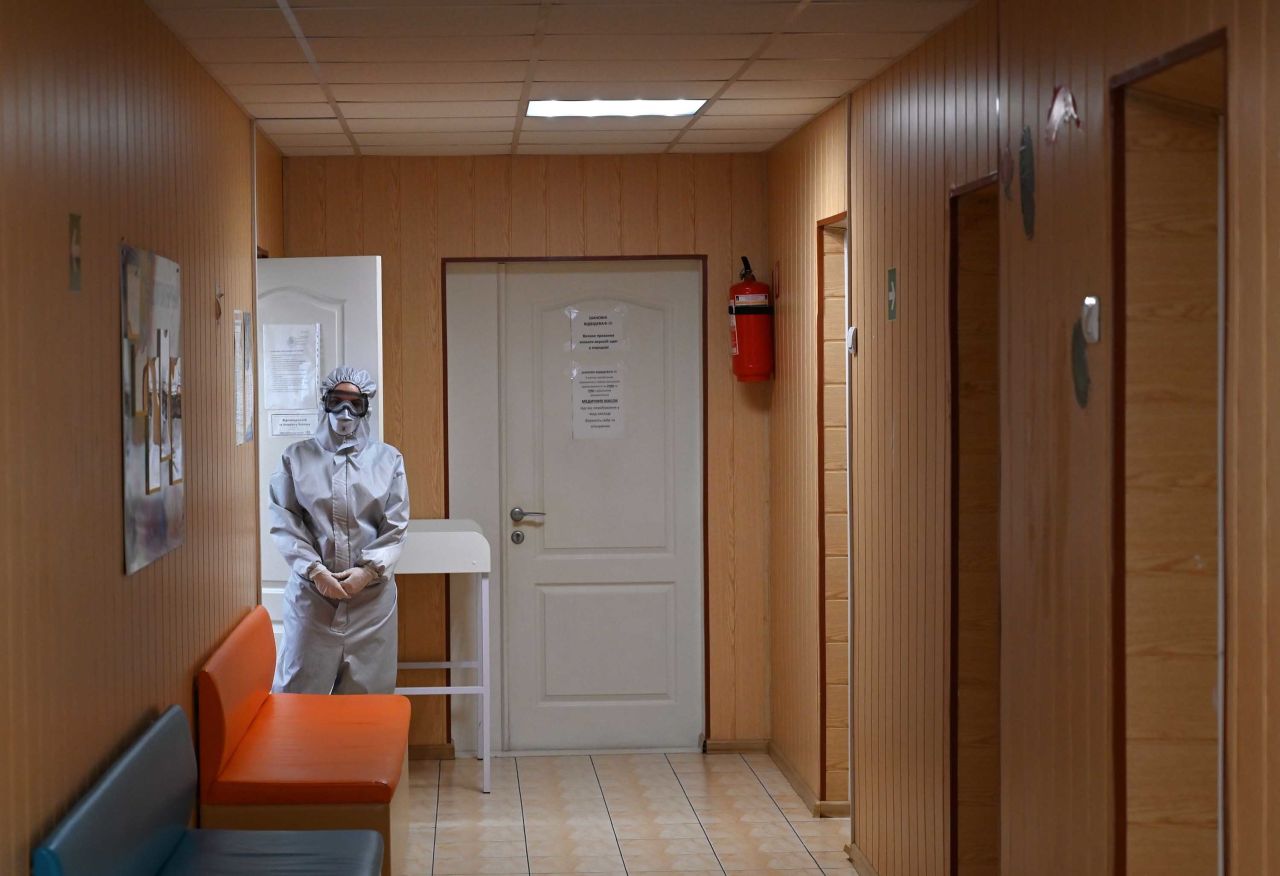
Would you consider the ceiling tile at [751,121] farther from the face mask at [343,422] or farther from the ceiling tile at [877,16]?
the face mask at [343,422]

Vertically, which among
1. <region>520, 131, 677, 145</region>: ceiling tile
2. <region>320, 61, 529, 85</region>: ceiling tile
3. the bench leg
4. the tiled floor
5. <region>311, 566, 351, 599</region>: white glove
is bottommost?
the tiled floor

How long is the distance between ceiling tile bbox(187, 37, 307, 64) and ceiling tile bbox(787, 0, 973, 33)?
1417mm

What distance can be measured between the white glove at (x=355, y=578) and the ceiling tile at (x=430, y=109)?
5.49 ft

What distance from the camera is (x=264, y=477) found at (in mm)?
5637

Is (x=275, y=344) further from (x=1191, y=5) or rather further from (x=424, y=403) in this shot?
(x=1191, y=5)

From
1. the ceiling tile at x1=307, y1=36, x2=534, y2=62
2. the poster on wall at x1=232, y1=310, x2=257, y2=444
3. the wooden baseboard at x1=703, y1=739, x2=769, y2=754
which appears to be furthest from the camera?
the wooden baseboard at x1=703, y1=739, x2=769, y2=754

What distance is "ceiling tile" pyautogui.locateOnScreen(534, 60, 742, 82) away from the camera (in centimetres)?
433

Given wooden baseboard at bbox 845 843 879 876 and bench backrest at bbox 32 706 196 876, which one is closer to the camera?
bench backrest at bbox 32 706 196 876

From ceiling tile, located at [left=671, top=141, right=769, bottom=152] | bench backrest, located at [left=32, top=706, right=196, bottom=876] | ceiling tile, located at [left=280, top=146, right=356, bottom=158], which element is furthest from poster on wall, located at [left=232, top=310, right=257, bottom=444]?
ceiling tile, located at [left=671, top=141, right=769, bottom=152]

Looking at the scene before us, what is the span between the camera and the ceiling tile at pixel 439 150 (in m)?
5.98

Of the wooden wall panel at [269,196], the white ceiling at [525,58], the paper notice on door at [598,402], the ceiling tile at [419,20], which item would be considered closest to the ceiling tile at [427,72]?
the white ceiling at [525,58]

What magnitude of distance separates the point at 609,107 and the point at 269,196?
157 cm

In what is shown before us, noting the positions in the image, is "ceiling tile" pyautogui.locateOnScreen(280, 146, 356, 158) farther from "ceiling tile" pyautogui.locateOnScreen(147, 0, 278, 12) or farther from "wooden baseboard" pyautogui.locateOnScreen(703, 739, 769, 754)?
"wooden baseboard" pyautogui.locateOnScreen(703, 739, 769, 754)

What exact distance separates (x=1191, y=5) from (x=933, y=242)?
61.3 inches
